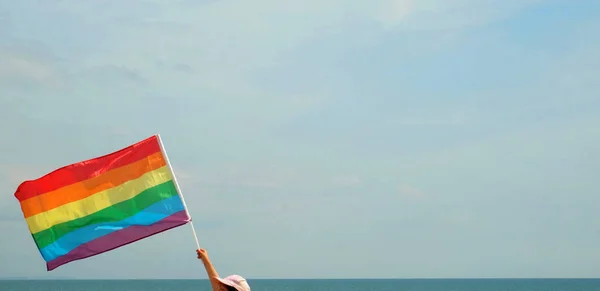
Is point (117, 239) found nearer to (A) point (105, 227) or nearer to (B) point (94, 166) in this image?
(A) point (105, 227)

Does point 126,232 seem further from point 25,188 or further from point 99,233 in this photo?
point 25,188

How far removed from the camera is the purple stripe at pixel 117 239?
9016mm

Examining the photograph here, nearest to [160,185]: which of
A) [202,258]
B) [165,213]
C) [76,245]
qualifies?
[165,213]

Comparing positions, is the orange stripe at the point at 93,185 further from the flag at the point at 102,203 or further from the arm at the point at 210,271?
the arm at the point at 210,271

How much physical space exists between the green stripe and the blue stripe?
4 cm

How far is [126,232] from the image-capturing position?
918 cm

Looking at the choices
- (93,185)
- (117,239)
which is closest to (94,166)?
(93,185)

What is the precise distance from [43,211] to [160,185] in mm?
1149

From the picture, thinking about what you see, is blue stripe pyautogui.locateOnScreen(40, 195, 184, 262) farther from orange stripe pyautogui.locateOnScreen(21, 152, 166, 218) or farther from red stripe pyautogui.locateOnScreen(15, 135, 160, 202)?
red stripe pyautogui.locateOnScreen(15, 135, 160, 202)

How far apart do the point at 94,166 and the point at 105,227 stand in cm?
62

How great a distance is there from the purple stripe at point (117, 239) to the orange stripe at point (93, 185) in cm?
47

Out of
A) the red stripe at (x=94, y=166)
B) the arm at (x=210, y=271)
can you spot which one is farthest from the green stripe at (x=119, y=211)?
the arm at (x=210, y=271)

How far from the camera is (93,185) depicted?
30.5 ft
